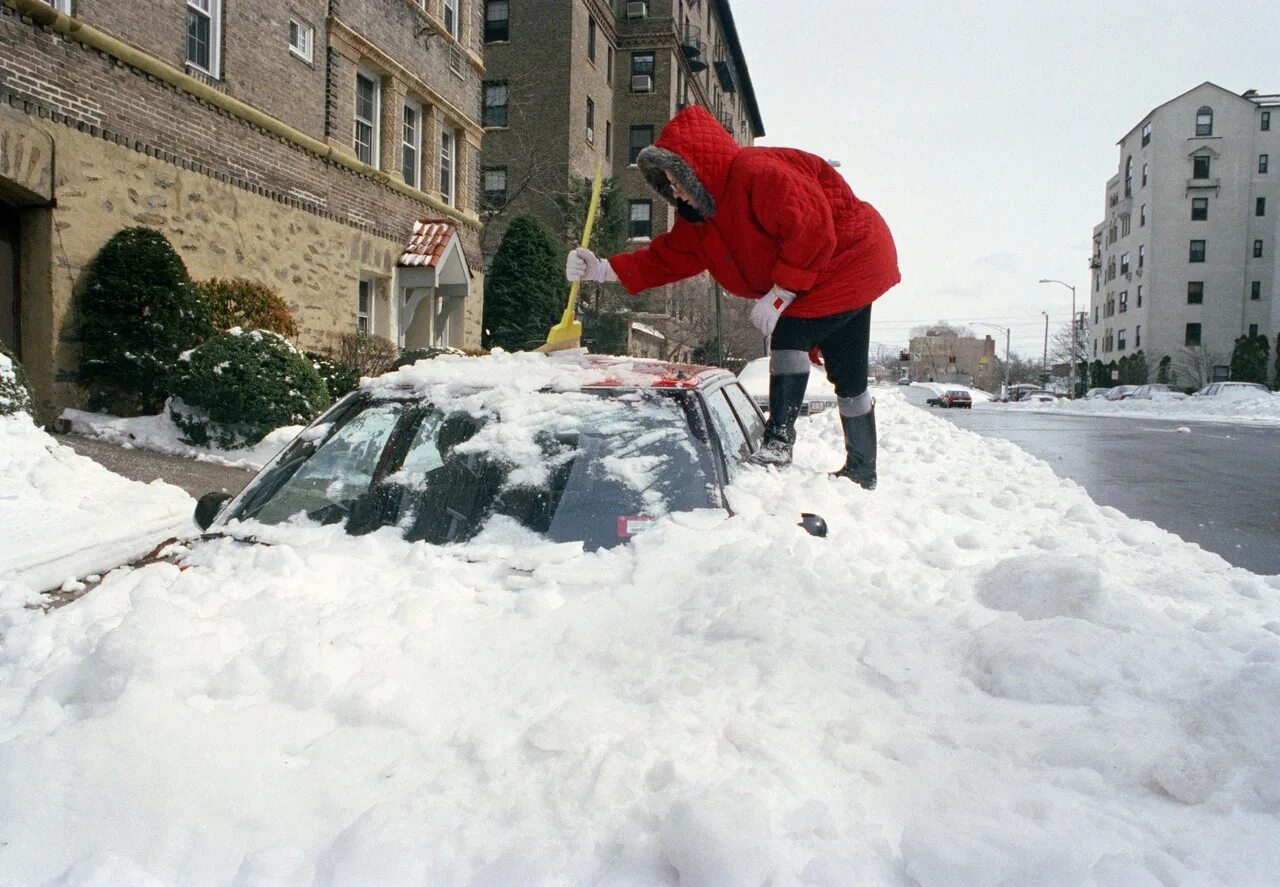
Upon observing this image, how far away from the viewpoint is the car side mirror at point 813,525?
2.96 meters

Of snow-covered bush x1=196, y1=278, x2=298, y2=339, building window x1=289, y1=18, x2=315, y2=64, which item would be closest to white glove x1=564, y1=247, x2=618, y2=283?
snow-covered bush x1=196, y1=278, x2=298, y2=339

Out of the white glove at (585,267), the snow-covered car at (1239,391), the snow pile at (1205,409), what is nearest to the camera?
the white glove at (585,267)

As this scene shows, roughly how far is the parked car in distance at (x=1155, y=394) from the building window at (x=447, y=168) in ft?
110

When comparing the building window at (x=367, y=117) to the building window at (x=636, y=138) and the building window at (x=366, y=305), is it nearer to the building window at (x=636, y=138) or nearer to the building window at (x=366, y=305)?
the building window at (x=366, y=305)

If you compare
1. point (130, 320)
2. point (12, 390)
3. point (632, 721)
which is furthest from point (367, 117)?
point (632, 721)

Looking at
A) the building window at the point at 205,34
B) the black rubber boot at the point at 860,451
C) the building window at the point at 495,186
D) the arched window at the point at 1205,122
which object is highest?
the arched window at the point at 1205,122

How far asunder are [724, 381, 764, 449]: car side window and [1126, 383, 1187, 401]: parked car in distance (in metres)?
40.9

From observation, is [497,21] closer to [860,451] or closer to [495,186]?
[495,186]

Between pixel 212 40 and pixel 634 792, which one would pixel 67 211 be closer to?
pixel 212 40

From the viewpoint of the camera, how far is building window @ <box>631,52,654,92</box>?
1398 inches

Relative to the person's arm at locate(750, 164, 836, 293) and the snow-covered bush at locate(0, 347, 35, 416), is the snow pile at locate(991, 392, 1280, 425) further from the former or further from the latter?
the snow-covered bush at locate(0, 347, 35, 416)

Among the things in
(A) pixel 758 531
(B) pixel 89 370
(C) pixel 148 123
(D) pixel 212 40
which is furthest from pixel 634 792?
(D) pixel 212 40

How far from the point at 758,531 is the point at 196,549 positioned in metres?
1.73

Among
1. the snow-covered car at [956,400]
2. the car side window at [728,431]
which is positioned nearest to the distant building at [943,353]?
the snow-covered car at [956,400]
